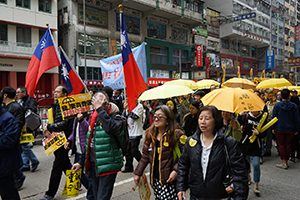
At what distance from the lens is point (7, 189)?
10.8ft

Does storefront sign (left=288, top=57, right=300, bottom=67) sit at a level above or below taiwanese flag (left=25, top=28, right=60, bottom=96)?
above

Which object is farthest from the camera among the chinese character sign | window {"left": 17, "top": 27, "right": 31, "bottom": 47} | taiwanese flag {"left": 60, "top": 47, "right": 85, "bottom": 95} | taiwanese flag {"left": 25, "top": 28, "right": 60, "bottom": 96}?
the chinese character sign

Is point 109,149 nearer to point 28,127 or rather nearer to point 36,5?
point 28,127

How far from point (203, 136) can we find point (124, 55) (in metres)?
3.00

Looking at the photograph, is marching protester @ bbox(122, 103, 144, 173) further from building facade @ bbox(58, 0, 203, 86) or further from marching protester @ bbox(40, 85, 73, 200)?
building facade @ bbox(58, 0, 203, 86)

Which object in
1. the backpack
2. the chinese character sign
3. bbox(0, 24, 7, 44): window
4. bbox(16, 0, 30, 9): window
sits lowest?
the backpack

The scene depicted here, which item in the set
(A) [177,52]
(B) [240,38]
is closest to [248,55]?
(B) [240,38]

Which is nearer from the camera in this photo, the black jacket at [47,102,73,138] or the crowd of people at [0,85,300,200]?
the crowd of people at [0,85,300,200]

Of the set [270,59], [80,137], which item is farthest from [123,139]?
[270,59]

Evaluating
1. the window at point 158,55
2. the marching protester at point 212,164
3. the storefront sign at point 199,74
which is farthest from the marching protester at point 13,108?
the storefront sign at point 199,74

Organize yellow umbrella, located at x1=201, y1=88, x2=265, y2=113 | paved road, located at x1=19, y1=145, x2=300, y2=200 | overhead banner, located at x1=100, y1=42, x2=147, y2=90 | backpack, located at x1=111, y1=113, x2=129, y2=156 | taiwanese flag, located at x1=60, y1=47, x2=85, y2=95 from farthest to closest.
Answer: overhead banner, located at x1=100, y1=42, x2=147, y2=90
taiwanese flag, located at x1=60, y1=47, x2=85, y2=95
paved road, located at x1=19, y1=145, x2=300, y2=200
yellow umbrella, located at x1=201, y1=88, x2=265, y2=113
backpack, located at x1=111, y1=113, x2=129, y2=156

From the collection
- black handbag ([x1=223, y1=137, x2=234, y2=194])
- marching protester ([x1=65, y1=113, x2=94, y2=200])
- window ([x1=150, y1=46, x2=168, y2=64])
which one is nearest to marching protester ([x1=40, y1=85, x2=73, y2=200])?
marching protester ([x1=65, y1=113, x2=94, y2=200])

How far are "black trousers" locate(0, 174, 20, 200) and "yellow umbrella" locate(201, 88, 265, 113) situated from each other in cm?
299

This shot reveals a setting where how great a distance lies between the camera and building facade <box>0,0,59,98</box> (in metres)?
19.7
